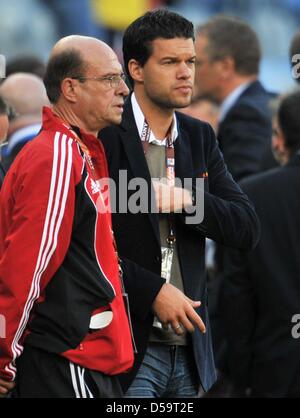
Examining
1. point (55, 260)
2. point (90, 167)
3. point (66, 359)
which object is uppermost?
point (90, 167)

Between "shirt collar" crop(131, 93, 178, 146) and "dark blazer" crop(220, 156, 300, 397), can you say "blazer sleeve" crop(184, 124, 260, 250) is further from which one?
"dark blazer" crop(220, 156, 300, 397)

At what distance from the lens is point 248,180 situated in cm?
600

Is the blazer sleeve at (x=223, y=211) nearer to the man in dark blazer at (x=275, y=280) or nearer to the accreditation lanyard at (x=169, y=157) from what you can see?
the accreditation lanyard at (x=169, y=157)

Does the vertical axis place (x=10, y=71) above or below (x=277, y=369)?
above

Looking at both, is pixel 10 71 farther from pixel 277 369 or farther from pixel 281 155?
pixel 277 369

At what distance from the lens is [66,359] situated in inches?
153

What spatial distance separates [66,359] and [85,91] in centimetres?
98

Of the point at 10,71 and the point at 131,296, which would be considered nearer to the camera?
the point at 131,296

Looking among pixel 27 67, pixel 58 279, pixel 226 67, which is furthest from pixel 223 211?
pixel 27 67

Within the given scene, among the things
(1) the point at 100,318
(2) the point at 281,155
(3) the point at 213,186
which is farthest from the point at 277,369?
(1) the point at 100,318

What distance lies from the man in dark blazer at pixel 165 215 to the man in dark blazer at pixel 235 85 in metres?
2.26

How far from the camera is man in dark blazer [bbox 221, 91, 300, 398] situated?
19.2ft

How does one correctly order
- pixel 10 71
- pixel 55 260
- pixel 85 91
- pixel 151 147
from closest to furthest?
pixel 55 260
pixel 85 91
pixel 151 147
pixel 10 71

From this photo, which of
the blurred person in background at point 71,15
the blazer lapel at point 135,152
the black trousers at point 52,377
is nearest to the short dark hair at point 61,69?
the blazer lapel at point 135,152
